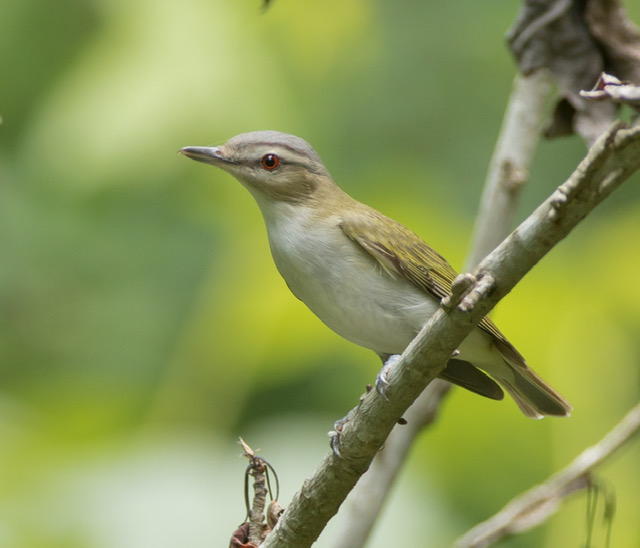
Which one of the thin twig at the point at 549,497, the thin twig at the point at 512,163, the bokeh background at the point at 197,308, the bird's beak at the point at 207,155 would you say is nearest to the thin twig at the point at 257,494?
the thin twig at the point at 549,497

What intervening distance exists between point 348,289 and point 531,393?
2.93 feet

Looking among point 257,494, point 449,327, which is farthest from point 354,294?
point 449,327

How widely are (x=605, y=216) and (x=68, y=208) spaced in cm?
313

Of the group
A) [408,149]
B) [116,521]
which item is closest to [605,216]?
[408,149]

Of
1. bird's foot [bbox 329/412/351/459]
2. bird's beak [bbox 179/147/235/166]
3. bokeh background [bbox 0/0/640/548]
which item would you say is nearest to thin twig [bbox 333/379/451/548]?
bokeh background [bbox 0/0/640/548]

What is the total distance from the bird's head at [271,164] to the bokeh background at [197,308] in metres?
0.63

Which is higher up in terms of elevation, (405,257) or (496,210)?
(496,210)

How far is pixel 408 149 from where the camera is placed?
682 centimetres

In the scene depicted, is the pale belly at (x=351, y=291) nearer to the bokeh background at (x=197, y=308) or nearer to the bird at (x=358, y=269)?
the bird at (x=358, y=269)

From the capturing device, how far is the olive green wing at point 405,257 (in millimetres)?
3869

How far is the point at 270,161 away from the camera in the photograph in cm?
415

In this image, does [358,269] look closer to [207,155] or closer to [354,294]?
[354,294]

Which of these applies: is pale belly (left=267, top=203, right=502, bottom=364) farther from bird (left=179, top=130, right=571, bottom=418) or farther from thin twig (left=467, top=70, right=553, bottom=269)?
thin twig (left=467, top=70, right=553, bottom=269)

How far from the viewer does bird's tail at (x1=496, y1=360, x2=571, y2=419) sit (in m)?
4.04
